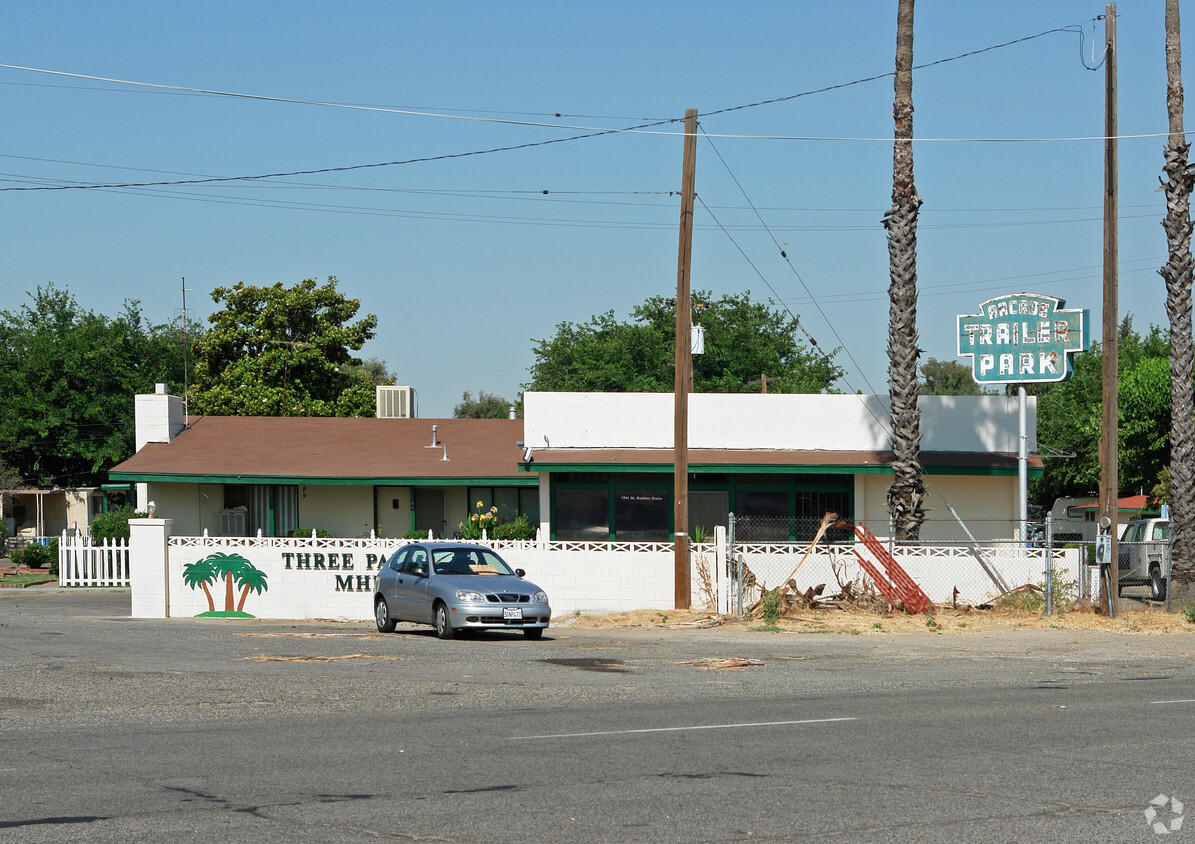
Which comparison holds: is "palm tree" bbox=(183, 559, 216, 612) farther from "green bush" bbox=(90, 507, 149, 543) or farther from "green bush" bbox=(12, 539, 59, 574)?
"green bush" bbox=(12, 539, 59, 574)

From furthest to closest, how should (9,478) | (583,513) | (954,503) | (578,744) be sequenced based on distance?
(9,478) → (583,513) → (954,503) → (578,744)

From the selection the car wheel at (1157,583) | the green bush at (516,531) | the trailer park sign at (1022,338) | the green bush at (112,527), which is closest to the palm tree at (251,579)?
the green bush at (516,531)

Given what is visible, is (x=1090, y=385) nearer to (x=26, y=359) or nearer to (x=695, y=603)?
(x=695, y=603)

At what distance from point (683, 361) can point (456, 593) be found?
22.3 feet

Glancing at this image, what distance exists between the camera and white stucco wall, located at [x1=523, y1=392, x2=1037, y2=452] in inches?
1057

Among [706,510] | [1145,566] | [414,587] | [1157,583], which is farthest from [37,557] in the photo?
[1157,583]

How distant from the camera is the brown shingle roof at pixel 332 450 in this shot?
29.3 m

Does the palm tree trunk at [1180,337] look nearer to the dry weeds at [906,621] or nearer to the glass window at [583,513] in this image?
the dry weeds at [906,621]

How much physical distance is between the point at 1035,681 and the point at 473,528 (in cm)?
1547

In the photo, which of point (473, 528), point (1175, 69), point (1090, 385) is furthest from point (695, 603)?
point (1090, 385)

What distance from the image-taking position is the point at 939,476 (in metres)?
26.5

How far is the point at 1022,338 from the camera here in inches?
994

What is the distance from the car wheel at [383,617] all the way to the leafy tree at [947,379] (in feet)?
280

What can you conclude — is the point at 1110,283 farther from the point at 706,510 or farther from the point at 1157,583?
the point at 706,510
